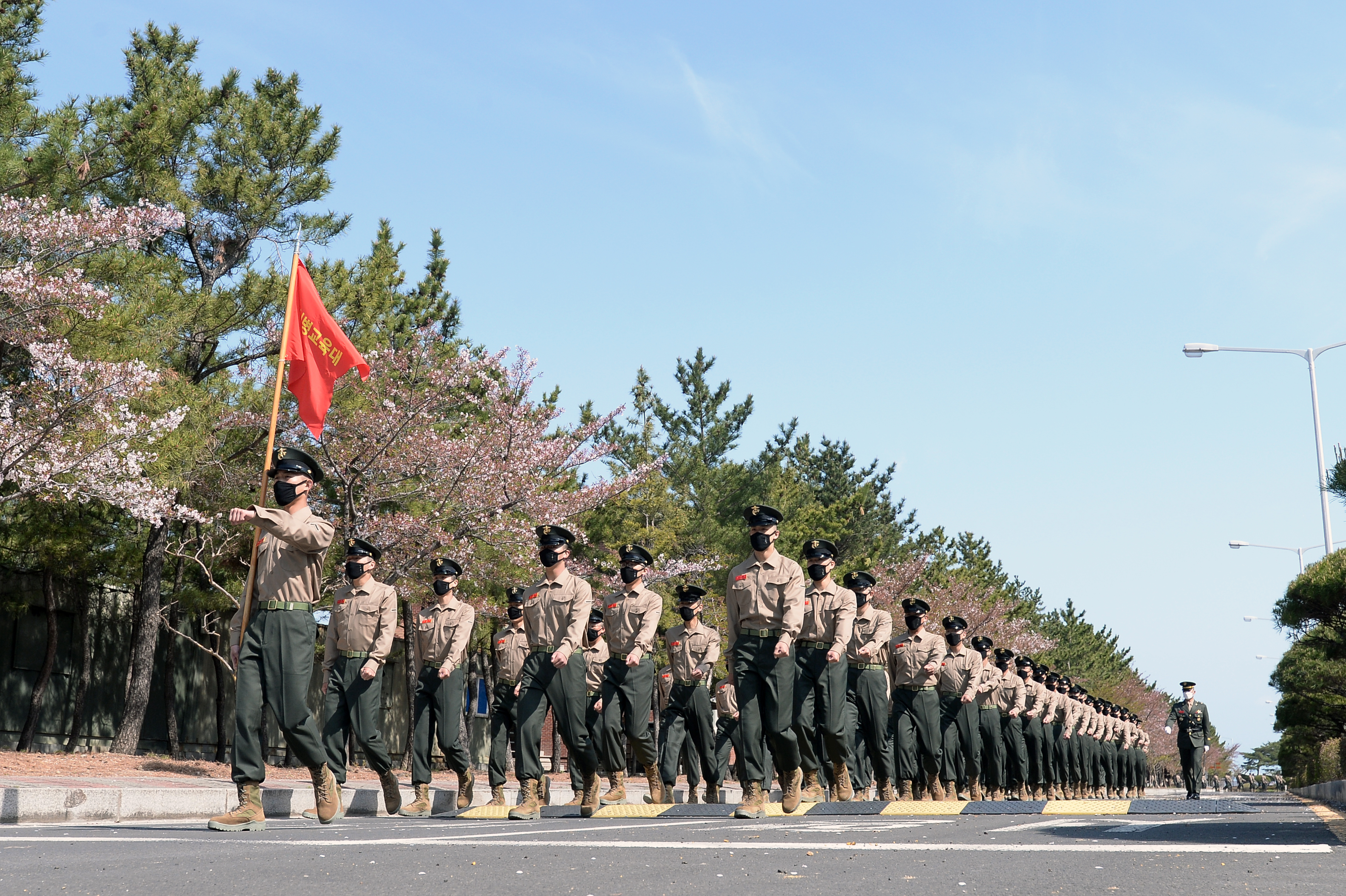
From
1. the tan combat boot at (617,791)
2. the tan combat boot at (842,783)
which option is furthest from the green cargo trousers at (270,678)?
the tan combat boot at (842,783)

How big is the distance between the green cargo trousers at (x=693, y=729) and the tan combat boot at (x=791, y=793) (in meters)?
4.36

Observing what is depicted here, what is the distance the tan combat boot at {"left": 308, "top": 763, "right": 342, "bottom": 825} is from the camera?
9156 mm

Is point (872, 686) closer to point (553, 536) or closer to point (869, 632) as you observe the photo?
point (869, 632)

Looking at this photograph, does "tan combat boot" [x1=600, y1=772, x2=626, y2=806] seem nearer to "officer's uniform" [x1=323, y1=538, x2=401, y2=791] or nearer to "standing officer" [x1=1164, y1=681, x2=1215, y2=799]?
"officer's uniform" [x1=323, y1=538, x2=401, y2=791]

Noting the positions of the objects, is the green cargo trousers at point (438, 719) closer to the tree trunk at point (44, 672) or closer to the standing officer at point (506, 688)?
the standing officer at point (506, 688)

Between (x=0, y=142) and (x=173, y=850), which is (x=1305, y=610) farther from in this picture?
(x=0, y=142)

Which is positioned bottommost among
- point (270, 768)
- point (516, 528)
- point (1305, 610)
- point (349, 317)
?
point (270, 768)

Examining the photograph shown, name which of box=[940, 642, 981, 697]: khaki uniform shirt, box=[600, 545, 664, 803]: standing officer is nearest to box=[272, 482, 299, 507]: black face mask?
box=[600, 545, 664, 803]: standing officer

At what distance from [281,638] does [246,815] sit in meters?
1.15

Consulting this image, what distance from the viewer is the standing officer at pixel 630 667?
12078 millimetres

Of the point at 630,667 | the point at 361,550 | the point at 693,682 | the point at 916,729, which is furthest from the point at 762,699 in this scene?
the point at 693,682

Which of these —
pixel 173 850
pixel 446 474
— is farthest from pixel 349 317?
pixel 173 850

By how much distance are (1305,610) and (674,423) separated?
1346 inches

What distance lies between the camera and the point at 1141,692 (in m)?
104
